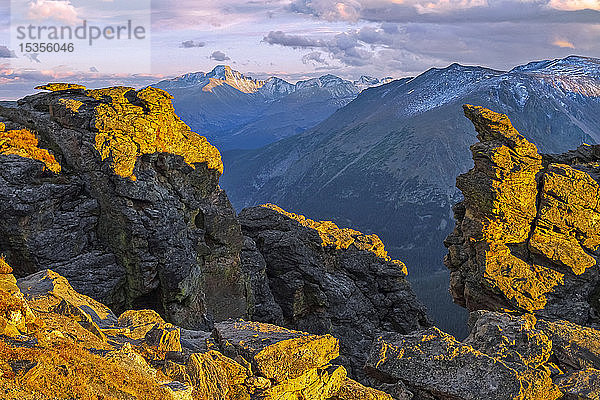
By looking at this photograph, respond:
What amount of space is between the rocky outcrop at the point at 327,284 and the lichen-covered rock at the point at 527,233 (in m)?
15.4

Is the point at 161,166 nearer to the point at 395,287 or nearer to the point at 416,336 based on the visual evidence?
the point at 416,336

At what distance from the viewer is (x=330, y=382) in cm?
2608

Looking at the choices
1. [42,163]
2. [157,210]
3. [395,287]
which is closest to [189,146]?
[157,210]

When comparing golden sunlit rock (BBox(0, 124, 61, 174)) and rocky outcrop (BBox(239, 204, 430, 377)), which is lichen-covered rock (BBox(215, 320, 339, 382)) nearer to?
golden sunlit rock (BBox(0, 124, 61, 174))

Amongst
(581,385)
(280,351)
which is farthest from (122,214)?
(581,385)

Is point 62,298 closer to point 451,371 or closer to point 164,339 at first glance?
point 164,339

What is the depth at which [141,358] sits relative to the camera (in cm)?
1984

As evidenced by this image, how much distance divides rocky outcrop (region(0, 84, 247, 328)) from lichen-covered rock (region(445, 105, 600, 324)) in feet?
107

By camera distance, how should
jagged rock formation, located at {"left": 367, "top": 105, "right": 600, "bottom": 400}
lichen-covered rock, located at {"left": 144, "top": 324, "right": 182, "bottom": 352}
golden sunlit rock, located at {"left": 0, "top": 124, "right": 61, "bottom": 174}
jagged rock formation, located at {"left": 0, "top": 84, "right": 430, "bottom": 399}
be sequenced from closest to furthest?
lichen-covered rock, located at {"left": 144, "top": 324, "right": 182, "bottom": 352} → jagged rock formation, located at {"left": 0, "top": 84, "right": 430, "bottom": 399} → golden sunlit rock, located at {"left": 0, "top": 124, "right": 61, "bottom": 174} → jagged rock formation, located at {"left": 367, "top": 105, "right": 600, "bottom": 400}

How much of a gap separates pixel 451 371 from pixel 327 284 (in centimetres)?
3976

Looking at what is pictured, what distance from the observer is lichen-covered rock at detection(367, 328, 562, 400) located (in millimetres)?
27500

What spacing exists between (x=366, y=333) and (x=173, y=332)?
160 ft

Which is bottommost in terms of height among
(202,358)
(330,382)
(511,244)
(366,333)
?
(366,333)

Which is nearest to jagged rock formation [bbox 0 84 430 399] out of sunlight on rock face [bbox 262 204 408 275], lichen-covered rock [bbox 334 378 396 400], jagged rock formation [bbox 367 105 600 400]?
lichen-covered rock [bbox 334 378 396 400]
